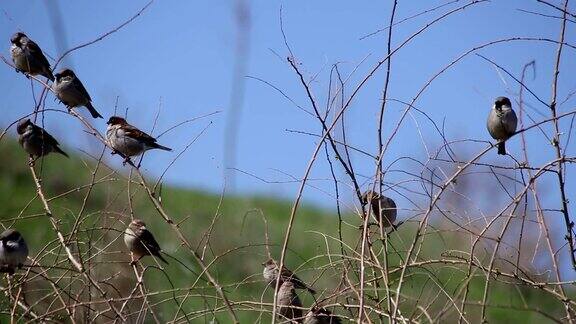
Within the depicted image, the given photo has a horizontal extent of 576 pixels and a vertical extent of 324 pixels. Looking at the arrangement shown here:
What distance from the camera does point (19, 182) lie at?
18422 mm

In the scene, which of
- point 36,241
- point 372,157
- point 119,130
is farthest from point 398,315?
point 36,241

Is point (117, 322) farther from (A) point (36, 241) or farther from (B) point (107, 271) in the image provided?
(A) point (36, 241)

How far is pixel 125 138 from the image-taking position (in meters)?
7.16

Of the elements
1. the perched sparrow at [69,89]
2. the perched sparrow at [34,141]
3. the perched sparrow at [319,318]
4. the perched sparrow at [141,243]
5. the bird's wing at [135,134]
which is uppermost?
the perched sparrow at [69,89]

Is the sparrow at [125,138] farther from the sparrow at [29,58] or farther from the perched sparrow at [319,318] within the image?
the perched sparrow at [319,318]

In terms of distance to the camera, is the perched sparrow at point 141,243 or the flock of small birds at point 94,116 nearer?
the flock of small birds at point 94,116

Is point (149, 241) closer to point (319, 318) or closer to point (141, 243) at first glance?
point (141, 243)

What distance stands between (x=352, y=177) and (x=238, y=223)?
1410 cm

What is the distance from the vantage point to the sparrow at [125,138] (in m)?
7.02

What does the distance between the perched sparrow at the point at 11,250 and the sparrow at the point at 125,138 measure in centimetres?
145

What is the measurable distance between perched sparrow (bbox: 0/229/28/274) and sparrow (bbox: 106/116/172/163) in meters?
1.45

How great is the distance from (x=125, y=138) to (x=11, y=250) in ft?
5.97

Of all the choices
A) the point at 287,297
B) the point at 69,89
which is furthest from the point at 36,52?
the point at 287,297

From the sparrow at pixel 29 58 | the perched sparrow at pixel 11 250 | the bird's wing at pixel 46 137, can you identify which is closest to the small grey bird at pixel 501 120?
the perched sparrow at pixel 11 250
